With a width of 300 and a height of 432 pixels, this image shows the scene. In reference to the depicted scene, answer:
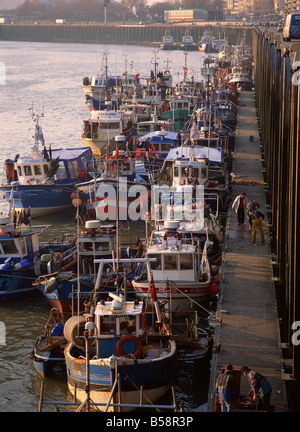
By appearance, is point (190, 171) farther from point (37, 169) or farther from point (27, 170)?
point (27, 170)

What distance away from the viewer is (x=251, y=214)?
29.1 meters

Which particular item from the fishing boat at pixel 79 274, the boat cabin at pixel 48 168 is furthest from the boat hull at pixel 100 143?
the fishing boat at pixel 79 274

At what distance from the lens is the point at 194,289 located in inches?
964

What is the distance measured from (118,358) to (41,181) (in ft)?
72.6

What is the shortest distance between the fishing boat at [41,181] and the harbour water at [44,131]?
2.49 ft

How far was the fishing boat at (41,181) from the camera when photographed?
38.8 meters

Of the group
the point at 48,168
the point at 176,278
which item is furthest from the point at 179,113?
the point at 176,278

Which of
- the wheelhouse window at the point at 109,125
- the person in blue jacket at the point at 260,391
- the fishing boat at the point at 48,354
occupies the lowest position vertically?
the fishing boat at the point at 48,354

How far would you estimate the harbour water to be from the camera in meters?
20.9

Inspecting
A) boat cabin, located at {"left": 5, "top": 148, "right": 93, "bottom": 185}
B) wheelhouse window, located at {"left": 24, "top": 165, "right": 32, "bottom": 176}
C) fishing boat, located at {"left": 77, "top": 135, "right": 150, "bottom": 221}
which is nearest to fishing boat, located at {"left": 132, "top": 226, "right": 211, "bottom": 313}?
fishing boat, located at {"left": 77, "top": 135, "right": 150, "bottom": 221}

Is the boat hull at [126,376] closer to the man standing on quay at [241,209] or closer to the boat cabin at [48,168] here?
the man standing on quay at [241,209]

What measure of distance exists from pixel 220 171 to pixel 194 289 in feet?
50.7

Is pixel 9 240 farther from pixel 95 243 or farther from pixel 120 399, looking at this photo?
pixel 120 399
